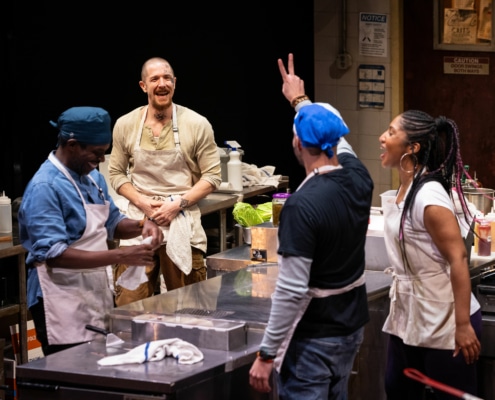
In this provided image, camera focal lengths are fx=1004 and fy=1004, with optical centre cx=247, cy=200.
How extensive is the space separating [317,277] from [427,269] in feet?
2.40

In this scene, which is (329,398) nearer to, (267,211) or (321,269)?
(321,269)

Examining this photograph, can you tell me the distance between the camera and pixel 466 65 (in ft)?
29.9

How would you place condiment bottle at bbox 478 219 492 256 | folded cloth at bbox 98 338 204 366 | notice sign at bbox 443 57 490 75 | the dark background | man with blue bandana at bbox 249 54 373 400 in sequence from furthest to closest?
notice sign at bbox 443 57 490 75, the dark background, condiment bottle at bbox 478 219 492 256, folded cloth at bbox 98 338 204 366, man with blue bandana at bbox 249 54 373 400

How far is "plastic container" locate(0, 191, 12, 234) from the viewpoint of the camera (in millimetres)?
5699

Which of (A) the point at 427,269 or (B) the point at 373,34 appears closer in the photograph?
(A) the point at 427,269

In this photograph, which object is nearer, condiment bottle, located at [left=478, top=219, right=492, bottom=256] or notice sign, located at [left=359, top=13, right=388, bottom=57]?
condiment bottle, located at [left=478, top=219, right=492, bottom=256]

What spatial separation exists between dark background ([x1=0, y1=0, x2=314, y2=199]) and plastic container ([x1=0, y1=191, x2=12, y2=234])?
881 mm

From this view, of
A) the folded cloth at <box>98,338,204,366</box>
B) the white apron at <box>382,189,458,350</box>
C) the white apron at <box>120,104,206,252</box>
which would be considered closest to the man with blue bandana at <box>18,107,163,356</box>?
the folded cloth at <box>98,338,204,366</box>

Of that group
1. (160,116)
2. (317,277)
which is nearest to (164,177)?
(160,116)

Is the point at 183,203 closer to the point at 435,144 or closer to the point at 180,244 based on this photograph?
the point at 180,244

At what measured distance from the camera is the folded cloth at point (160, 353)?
3457 millimetres

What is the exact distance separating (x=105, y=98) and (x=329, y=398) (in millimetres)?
4463

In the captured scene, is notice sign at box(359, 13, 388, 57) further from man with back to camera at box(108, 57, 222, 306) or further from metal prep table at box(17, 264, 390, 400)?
metal prep table at box(17, 264, 390, 400)

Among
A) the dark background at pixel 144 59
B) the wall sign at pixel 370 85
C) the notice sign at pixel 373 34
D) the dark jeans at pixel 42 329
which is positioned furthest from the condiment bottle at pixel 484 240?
the notice sign at pixel 373 34
